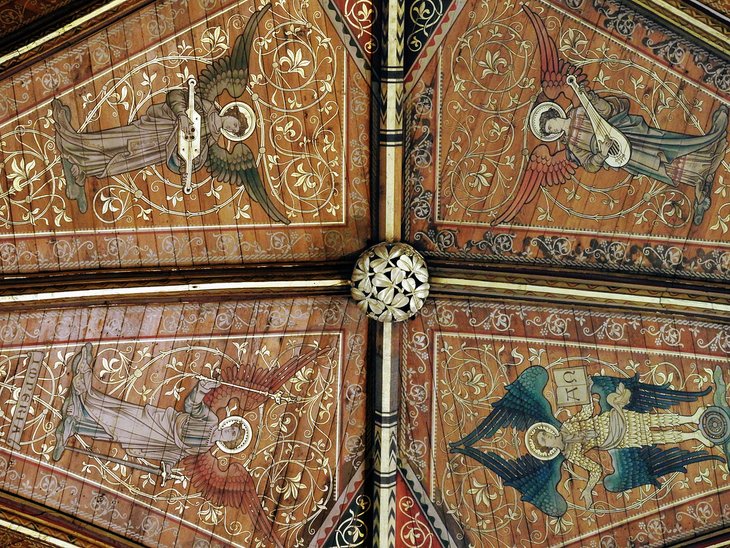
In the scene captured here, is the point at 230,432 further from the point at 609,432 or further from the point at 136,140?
the point at 609,432

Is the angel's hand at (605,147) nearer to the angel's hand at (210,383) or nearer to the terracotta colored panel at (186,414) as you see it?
the terracotta colored panel at (186,414)

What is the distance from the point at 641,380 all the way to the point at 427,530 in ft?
5.56

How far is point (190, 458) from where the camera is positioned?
566 centimetres

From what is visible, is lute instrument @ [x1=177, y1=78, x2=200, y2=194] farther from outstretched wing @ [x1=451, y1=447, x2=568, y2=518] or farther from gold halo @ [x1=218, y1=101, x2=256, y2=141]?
outstretched wing @ [x1=451, y1=447, x2=568, y2=518]

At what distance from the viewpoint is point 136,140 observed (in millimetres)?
5434

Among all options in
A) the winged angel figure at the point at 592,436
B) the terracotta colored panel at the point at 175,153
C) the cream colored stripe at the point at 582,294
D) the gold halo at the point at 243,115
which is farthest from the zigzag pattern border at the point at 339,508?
the gold halo at the point at 243,115

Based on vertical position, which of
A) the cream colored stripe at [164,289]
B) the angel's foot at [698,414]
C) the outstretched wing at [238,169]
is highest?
the outstretched wing at [238,169]

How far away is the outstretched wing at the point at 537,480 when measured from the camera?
18.8 feet

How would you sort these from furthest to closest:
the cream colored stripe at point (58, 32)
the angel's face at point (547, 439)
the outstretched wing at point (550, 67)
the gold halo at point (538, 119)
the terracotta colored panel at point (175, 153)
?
1. the angel's face at point (547, 439)
2. the gold halo at point (538, 119)
3. the outstretched wing at point (550, 67)
4. the terracotta colored panel at point (175, 153)
5. the cream colored stripe at point (58, 32)

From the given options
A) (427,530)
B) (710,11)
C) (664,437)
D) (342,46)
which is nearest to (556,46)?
(710,11)

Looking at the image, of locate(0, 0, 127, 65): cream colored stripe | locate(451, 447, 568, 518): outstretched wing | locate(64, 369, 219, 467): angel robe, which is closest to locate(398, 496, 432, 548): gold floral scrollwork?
locate(451, 447, 568, 518): outstretched wing

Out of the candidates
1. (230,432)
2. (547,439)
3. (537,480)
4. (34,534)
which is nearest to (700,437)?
(547,439)

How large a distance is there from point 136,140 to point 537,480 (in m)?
3.33

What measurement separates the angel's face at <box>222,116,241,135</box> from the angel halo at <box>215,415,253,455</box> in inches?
71.9
